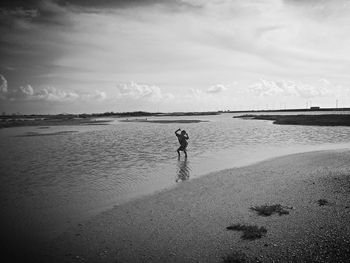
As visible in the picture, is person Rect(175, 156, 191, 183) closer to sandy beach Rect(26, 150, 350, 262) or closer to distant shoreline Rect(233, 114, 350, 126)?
sandy beach Rect(26, 150, 350, 262)

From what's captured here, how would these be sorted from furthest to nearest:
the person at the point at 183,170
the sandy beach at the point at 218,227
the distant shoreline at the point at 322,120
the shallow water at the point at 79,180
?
the distant shoreline at the point at 322,120, the person at the point at 183,170, the shallow water at the point at 79,180, the sandy beach at the point at 218,227

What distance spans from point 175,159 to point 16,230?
540 inches

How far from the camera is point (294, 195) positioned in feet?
34.5

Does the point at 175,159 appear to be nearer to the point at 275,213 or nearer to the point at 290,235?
the point at 275,213

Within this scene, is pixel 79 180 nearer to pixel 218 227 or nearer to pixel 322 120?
pixel 218 227

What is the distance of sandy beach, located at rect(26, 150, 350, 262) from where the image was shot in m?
6.58

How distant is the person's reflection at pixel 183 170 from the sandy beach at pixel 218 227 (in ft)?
7.33

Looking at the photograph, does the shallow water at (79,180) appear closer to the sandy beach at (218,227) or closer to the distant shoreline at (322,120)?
the sandy beach at (218,227)

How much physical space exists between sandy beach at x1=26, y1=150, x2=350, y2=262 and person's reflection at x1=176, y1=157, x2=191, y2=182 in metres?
2.23

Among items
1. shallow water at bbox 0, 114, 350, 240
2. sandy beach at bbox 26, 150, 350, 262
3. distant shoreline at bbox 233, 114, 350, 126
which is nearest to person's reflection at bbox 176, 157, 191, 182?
shallow water at bbox 0, 114, 350, 240

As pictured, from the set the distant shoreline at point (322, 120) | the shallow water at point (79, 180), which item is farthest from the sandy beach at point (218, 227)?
the distant shoreline at point (322, 120)

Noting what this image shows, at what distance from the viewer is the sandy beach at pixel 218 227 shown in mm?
6582

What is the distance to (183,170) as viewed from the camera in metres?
17.1

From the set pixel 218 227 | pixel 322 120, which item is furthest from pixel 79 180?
pixel 322 120
